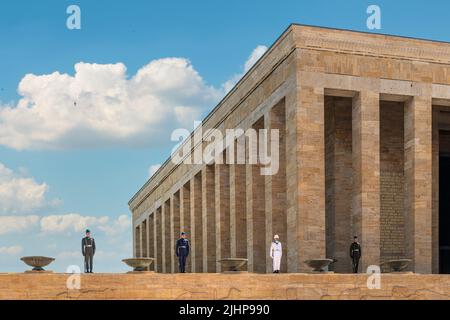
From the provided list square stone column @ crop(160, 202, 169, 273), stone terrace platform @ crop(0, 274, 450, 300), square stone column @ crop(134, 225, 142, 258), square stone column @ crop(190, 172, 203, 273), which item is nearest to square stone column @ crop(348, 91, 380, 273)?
stone terrace platform @ crop(0, 274, 450, 300)

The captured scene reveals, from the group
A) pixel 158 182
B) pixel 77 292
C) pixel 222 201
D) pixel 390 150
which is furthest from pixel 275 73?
pixel 158 182

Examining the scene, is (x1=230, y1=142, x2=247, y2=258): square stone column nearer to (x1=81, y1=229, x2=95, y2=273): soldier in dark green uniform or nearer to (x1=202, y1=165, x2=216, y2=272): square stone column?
(x1=202, y1=165, x2=216, y2=272): square stone column

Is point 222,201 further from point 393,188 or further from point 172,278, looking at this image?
point 172,278

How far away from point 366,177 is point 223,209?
12.0 m

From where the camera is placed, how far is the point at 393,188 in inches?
1372

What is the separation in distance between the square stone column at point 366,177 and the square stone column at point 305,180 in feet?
5.31

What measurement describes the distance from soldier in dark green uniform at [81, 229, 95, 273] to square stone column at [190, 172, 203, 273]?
20.8 metres

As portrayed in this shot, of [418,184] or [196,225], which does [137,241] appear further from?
[418,184]

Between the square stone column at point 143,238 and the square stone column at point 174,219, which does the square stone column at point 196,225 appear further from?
the square stone column at point 143,238

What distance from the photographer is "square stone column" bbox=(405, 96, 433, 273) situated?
31.7 m

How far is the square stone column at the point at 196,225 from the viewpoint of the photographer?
47281 millimetres

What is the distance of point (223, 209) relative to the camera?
1642 inches

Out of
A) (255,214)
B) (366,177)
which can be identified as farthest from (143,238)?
(366,177)

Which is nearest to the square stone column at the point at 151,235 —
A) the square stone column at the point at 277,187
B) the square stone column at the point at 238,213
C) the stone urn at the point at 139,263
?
the square stone column at the point at 238,213
